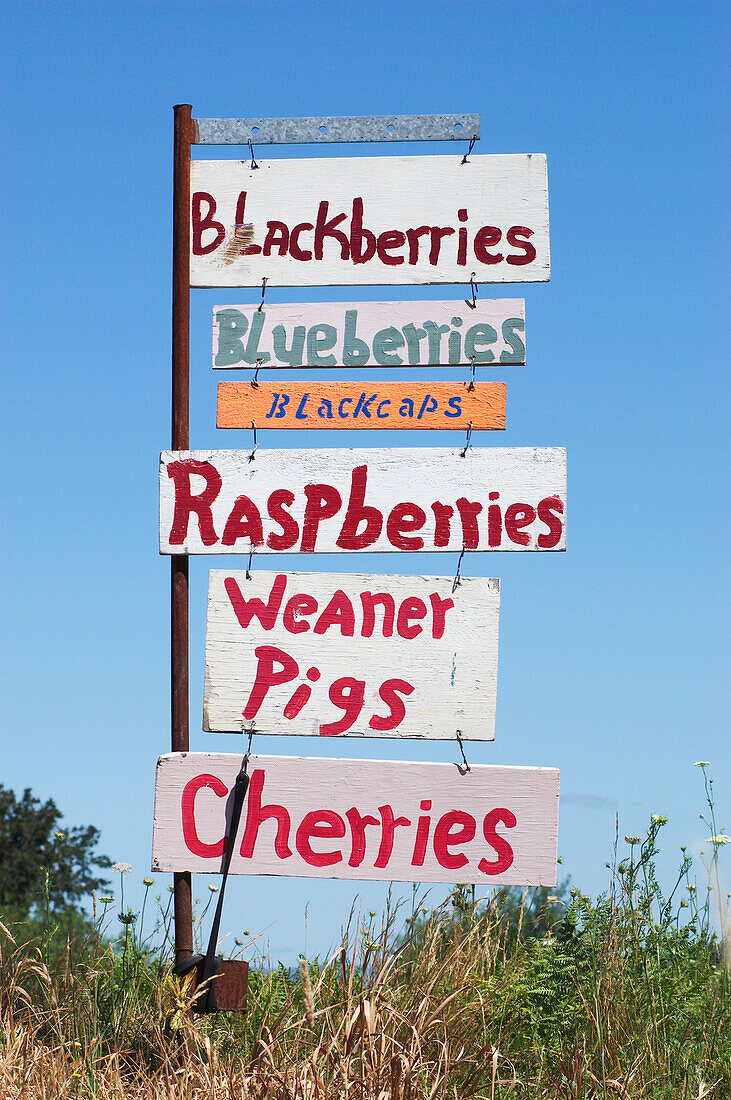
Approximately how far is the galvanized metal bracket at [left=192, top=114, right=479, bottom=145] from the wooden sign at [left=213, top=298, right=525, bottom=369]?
35.3 inches

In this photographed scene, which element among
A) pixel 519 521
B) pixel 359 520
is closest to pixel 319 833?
pixel 359 520

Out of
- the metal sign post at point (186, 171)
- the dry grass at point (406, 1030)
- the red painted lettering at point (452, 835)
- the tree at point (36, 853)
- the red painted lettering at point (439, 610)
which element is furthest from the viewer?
the tree at point (36, 853)

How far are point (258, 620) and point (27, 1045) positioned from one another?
2201mm

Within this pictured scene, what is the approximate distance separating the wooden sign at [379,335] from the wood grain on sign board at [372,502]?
1.55 feet

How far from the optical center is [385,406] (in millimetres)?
5383

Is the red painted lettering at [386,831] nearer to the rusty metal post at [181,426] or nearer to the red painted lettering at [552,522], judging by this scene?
the rusty metal post at [181,426]

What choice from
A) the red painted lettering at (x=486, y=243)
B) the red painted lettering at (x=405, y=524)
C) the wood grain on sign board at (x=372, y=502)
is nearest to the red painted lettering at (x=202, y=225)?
the wood grain on sign board at (x=372, y=502)

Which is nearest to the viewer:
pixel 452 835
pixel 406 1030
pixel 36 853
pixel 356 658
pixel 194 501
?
pixel 406 1030

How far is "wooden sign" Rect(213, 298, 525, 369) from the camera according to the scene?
545 centimetres

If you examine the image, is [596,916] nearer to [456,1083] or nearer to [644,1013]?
[644,1013]

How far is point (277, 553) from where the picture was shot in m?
5.36

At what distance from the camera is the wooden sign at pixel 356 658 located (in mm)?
5176

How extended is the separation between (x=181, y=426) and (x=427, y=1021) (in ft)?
10.1

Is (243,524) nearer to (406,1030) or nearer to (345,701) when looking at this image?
(345,701)
